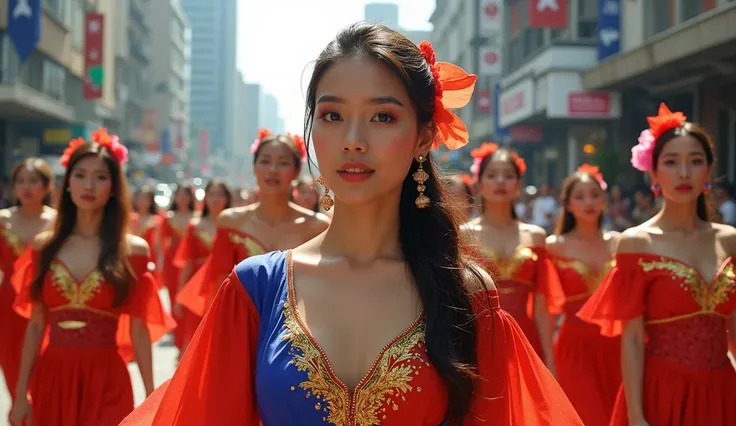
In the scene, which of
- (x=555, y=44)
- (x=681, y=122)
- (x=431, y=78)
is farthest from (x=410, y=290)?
(x=555, y=44)

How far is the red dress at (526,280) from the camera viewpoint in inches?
282

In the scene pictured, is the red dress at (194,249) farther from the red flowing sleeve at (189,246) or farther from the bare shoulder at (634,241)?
the bare shoulder at (634,241)

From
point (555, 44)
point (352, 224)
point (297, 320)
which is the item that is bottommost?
point (297, 320)

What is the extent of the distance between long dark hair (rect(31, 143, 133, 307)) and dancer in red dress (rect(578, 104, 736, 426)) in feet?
8.70

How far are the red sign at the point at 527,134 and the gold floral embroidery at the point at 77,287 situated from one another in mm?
29014

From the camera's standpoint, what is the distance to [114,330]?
5.72 m

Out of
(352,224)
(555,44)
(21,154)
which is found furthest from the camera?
(21,154)

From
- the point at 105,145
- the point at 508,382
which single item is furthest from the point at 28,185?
the point at 508,382

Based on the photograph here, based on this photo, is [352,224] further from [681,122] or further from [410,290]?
[681,122]

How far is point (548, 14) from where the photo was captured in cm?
2633

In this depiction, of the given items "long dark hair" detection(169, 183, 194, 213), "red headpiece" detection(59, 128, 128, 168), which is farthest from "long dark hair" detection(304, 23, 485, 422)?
"long dark hair" detection(169, 183, 194, 213)

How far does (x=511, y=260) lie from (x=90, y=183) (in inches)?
122

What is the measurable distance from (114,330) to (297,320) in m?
3.23

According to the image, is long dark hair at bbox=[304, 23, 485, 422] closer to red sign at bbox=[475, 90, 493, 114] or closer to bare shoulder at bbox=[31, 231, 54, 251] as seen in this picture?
bare shoulder at bbox=[31, 231, 54, 251]
